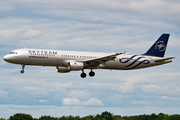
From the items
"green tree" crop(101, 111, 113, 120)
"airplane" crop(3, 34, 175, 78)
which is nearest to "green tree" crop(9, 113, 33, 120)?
"green tree" crop(101, 111, 113, 120)

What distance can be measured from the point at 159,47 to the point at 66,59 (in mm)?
23308

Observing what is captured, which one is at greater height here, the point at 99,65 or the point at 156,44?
the point at 156,44

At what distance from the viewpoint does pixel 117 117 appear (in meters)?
172

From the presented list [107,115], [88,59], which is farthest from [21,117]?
[88,59]

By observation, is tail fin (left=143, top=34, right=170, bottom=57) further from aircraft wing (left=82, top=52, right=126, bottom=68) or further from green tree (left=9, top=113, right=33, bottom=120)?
green tree (left=9, top=113, right=33, bottom=120)

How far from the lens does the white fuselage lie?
54531 millimetres

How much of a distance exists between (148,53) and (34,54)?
2670cm

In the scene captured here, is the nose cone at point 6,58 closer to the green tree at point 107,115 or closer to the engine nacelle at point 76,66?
the engine nacelle at point 76,66

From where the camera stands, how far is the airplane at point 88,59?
5475 centimetres

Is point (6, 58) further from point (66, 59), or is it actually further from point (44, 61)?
point (66, 59)

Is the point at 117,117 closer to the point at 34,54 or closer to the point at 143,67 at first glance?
the point at 143,67

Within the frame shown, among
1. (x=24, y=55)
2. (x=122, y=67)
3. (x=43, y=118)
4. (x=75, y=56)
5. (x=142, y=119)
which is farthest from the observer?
(x=142, y=119)

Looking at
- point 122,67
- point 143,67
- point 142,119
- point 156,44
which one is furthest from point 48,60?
point 142,119

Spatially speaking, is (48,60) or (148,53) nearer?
(48,60)
